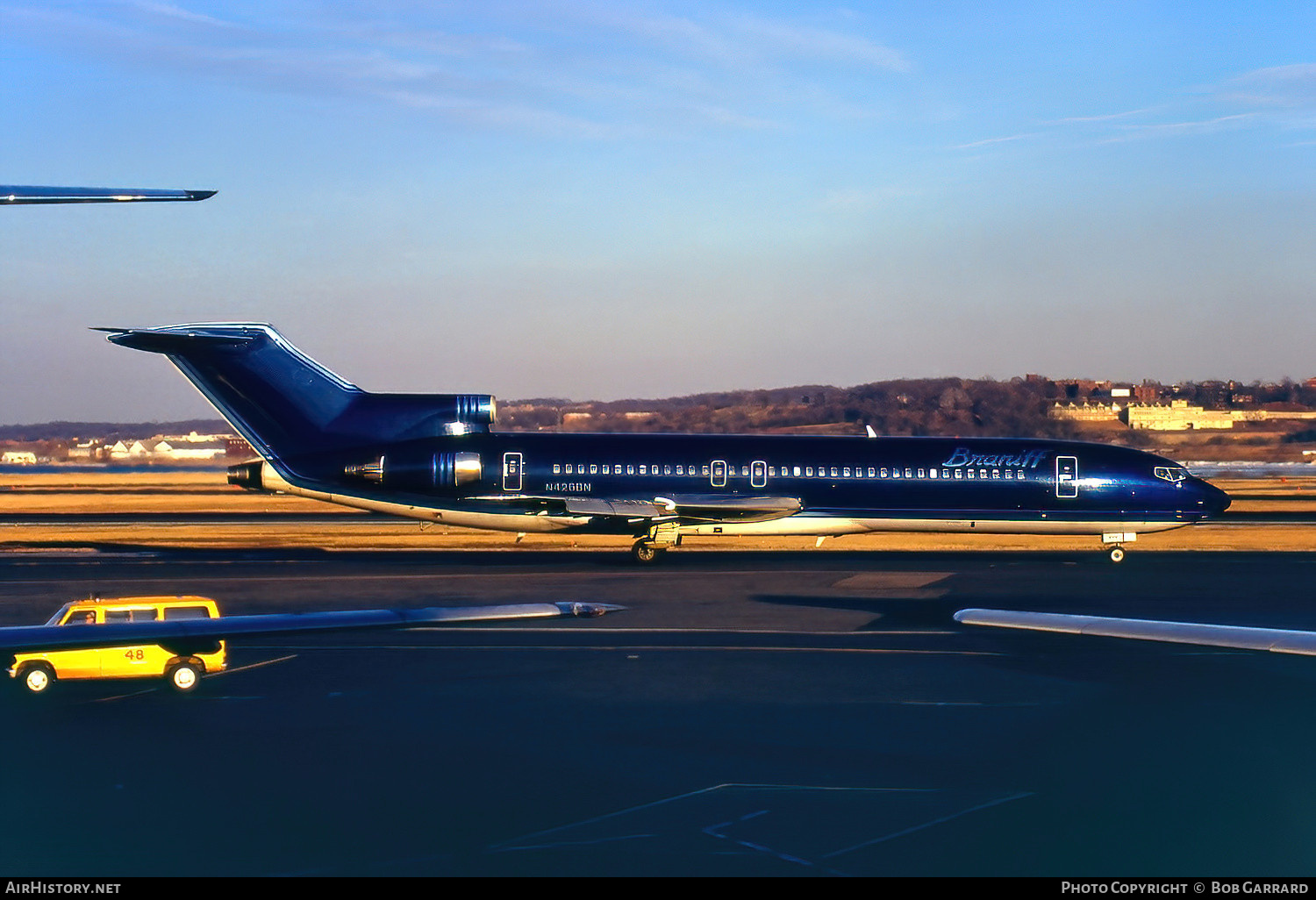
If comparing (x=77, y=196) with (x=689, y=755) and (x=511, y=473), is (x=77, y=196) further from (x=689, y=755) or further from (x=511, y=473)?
(x=511, y=473)

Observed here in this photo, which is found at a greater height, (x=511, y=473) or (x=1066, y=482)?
(x=511, y=473)

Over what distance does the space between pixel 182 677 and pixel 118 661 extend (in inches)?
41.2

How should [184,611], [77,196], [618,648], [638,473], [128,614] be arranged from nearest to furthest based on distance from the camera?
[77,196] < [128,614] < [184,611] < [618,648] < [638,473]

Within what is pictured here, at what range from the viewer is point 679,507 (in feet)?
126

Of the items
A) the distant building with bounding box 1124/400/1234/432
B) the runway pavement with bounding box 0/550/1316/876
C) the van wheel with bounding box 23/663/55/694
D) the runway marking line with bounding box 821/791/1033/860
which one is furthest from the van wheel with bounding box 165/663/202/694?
the distant building with bounding box 1124/400/1234/432

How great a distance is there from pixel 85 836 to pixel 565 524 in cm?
2773

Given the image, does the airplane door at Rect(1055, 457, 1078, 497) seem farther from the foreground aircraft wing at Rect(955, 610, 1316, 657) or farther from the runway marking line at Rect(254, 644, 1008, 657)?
the foreground aircraft wing at Rect(955, 610, 1316, 657)

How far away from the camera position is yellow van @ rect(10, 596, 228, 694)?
57.3ft

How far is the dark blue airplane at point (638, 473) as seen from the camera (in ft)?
126

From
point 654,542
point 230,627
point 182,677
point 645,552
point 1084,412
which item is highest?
point 1084,412

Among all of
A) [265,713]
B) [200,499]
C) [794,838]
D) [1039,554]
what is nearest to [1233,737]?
[794,838]

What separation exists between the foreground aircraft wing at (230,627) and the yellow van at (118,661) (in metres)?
6.85

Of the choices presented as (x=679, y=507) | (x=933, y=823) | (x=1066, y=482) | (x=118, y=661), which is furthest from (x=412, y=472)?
(x=933, y=823)

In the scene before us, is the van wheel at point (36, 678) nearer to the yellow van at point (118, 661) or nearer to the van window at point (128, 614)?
the yellow van at point (118, 661)
